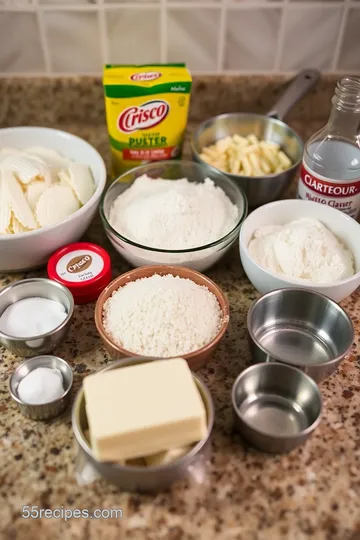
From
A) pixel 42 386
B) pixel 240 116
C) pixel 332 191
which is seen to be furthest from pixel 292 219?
pixel 42 386

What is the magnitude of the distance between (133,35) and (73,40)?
0.13 metres

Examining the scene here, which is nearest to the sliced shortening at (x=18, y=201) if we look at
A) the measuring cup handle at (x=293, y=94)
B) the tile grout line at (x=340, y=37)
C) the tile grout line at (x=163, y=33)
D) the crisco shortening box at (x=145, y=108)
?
the crisco shortening box at (x=145, y=108)

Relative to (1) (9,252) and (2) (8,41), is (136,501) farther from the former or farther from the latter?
(2) (8,41)

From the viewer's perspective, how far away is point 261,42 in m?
1.20

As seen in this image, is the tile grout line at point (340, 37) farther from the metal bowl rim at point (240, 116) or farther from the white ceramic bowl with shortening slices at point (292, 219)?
the white ceramic bowl with shortening slices at point (292, 219)

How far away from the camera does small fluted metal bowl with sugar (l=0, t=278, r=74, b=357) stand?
0.83m

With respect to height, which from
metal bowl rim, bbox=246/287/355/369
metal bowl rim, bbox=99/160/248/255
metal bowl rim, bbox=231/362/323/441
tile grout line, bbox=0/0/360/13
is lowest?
metal bowl rim, bbox=231/362/323/441

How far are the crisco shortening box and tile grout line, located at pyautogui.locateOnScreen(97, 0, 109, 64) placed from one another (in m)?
0.14

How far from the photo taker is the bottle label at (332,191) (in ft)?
3.18

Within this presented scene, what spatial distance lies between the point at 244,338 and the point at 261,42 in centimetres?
68

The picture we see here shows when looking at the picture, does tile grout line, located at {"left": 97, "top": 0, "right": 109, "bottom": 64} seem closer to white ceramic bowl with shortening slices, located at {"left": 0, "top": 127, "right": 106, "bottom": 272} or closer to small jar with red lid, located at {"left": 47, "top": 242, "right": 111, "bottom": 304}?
white ceramic bowl with shortening slices, located at {"left": 0, "top": 127, "right": 106, "bottom": 272}

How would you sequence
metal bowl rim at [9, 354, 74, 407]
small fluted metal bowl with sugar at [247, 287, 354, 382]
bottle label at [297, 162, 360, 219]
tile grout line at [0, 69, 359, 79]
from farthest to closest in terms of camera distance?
1. tile grout line at [0, 69, 359, 79]
2. bottle label at [297, 162, 360, 219]
3. small fluted metal bowl with sugar at [247, 287, 354, 382]
4. metal bowl rim at [9, 354, 74, 407]

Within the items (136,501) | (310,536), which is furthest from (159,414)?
(310,536)

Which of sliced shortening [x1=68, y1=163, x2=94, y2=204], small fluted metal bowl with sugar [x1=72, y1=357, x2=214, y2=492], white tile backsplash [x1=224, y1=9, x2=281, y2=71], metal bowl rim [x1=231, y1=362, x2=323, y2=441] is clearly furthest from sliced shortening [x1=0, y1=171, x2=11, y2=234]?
white tile backsplash [x1=224, y1=9, x2=281, y2=71]
